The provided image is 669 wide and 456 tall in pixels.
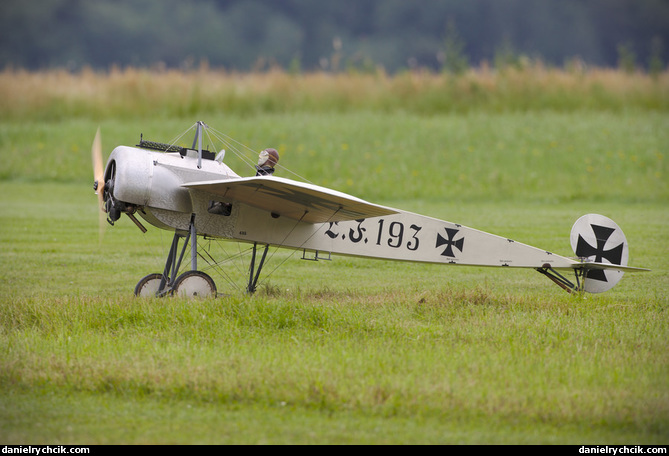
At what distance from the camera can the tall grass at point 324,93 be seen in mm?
25891

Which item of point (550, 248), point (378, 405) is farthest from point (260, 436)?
point (550, 248)

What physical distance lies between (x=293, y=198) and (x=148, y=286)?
89.2 inches

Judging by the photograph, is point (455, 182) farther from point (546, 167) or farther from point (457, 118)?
point (457, 118)

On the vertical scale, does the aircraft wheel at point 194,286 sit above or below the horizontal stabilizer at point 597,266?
below

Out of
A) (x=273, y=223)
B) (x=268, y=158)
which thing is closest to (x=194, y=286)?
(x=273, y=223)

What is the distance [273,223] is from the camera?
31.5ft

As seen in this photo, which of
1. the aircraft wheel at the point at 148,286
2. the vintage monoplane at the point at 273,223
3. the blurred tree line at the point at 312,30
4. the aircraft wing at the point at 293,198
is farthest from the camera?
the blurred tree line at the point at 312,30

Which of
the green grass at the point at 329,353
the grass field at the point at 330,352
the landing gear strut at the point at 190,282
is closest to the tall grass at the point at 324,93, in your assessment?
the grass field at the point at 330,352

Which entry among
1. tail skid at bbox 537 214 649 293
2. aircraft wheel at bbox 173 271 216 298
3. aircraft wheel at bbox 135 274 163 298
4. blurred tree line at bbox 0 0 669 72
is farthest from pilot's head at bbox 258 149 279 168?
blurred tree line at bbox 0 0 669 72

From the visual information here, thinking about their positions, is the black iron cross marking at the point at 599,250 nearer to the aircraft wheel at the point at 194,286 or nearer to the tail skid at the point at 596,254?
the tail skid at the point at 596,254

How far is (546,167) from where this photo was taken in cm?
2212

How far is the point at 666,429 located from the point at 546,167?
17.4 m

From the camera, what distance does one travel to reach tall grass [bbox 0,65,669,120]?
25.9 metres

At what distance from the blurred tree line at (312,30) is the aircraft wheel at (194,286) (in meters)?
47.7
